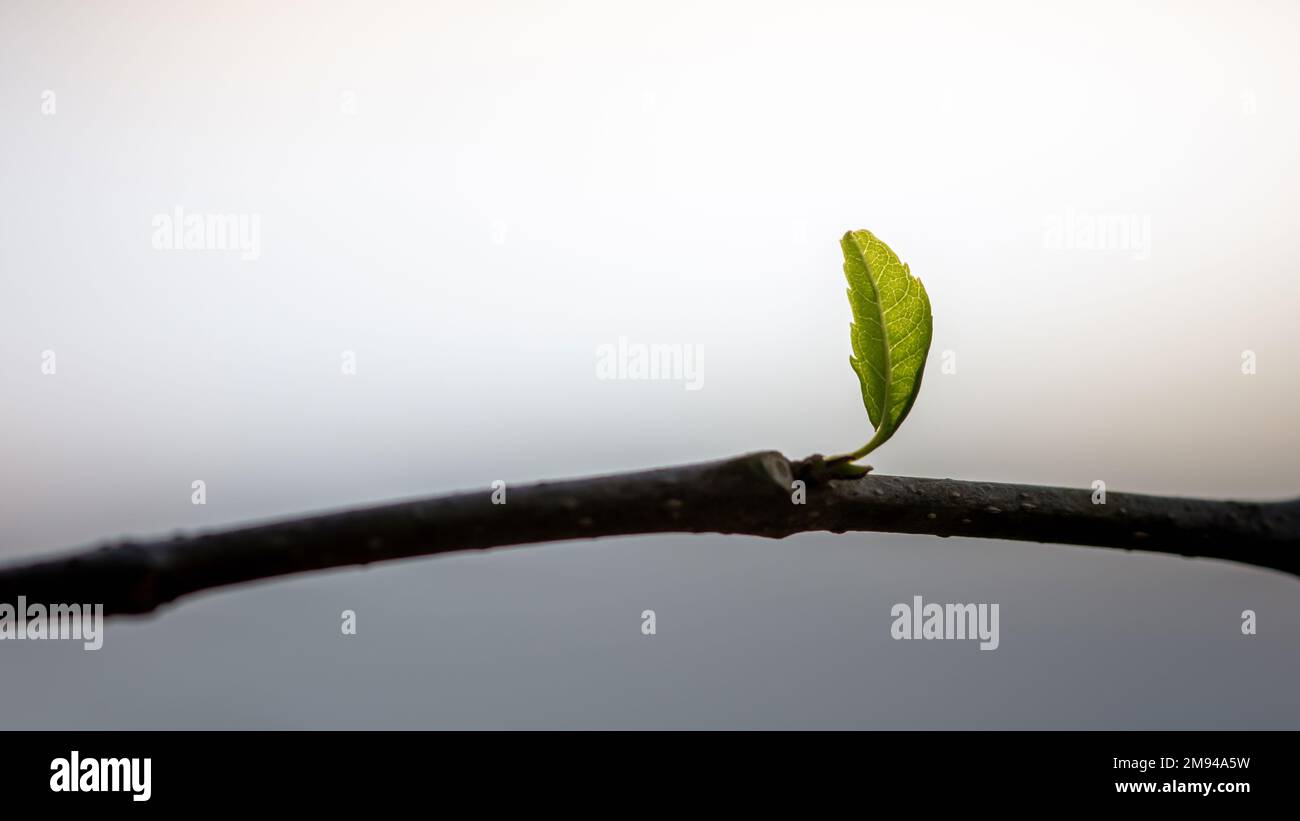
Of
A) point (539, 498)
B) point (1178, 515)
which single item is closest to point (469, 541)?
point (539, 498)

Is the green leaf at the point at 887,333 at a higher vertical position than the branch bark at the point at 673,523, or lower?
higher

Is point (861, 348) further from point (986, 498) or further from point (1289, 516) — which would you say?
point (1289, 516)

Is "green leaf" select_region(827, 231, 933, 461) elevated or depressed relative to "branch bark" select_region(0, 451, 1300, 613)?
elevated

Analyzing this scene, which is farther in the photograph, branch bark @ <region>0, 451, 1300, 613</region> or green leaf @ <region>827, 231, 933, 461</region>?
green leaf @ <region>827, 231, 933, 461</region>

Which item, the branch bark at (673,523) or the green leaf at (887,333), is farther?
the green leaf at (887,333)
